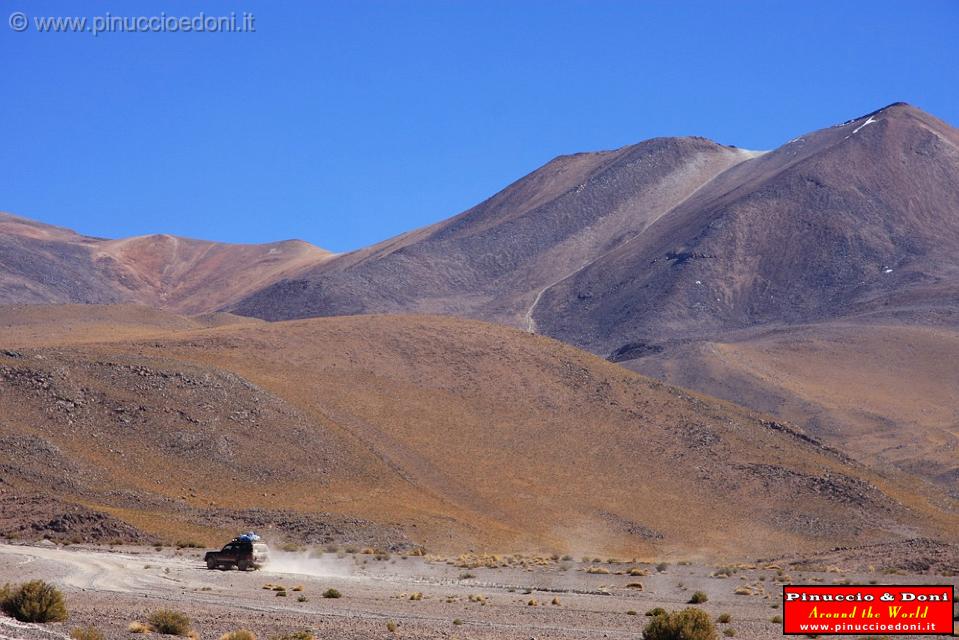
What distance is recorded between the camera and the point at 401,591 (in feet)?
98.5

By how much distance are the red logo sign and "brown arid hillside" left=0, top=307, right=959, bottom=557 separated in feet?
87.0

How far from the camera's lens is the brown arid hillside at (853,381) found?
Answer: 267 ft

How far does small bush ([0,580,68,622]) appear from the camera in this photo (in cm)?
1988

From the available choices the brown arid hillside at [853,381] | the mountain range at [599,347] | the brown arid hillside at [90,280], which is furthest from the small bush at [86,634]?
the brown arid hillside at [90,280]

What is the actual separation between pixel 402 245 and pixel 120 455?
133 metres

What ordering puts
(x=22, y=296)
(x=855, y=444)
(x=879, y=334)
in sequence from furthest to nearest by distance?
1. (x=22, y=296)
2. (x=879, y=334)
3. (x=855, y=444)

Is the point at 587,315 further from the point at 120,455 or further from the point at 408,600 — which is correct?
the point at 408,600

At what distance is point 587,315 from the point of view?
13688cm

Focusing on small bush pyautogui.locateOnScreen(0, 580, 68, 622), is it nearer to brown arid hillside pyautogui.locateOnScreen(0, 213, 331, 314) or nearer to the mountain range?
the mountain range

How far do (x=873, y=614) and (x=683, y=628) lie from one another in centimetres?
367

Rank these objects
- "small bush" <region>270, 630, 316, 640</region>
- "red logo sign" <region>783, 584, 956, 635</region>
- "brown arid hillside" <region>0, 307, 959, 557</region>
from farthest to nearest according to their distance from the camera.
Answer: "brown arid hillside" <region>0, 307, 959, 557</region>
"red logo sign" <region>783, 584, 956, 635</region>
"small bush" <region>270, 630, 316, 640</region>

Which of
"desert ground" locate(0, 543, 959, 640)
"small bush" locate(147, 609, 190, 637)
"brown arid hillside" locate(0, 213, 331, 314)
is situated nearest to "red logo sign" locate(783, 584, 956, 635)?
"desert ground" locate(0, 543, 959, 640)

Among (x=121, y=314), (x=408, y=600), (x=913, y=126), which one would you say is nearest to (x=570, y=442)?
(x=408, y=600)

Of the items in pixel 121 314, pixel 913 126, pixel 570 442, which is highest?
pixel 913 126
